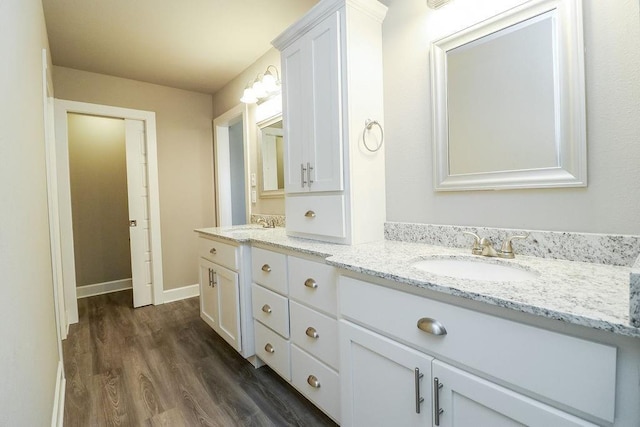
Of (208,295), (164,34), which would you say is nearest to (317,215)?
(208,295)

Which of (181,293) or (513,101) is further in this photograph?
(181,293)

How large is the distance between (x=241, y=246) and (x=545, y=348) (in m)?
1.64

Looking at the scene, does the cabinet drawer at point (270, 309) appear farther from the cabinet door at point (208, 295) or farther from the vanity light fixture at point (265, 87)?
the vanity light fixture at point (265, 87)

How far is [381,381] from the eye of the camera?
108 cm

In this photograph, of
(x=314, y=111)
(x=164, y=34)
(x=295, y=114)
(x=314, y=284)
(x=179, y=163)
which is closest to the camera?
(x=314, y=284)

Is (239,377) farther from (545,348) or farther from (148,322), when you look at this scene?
(545,348)

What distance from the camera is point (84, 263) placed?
3.77 m

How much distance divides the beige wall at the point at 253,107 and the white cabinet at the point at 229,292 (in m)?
0.62

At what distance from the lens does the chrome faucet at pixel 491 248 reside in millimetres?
1185

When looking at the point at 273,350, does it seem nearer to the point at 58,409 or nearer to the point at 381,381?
the point at 381,381

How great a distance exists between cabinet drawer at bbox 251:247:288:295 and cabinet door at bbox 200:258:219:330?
55 centimetres

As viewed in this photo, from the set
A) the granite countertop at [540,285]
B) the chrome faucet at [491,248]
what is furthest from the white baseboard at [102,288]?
the chrome faucet at [491,248]

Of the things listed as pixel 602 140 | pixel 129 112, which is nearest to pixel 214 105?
pixel 129 112

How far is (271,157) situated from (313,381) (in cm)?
182
